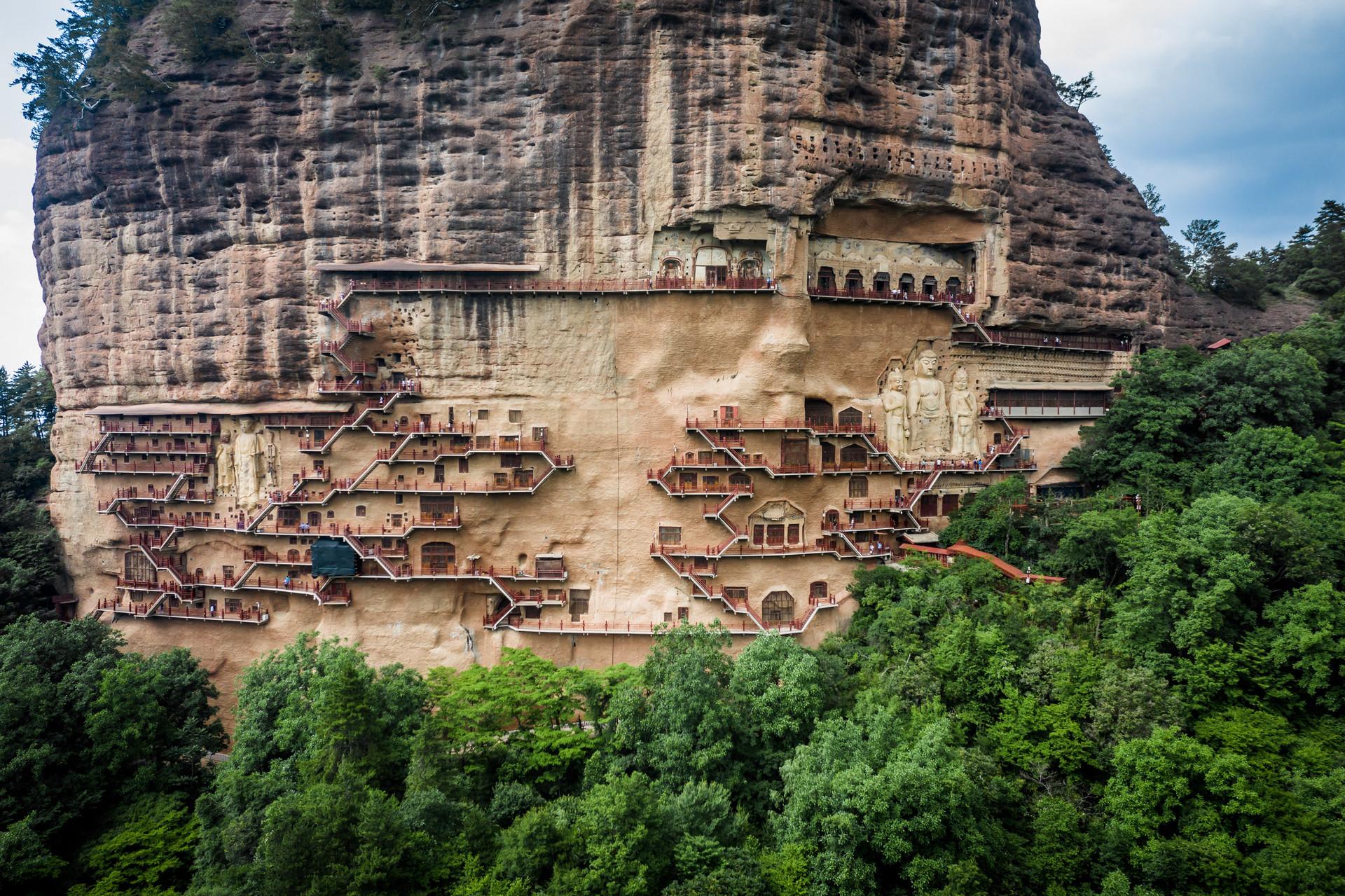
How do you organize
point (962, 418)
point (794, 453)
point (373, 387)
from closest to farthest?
1. point (373, 387)
2. point (794, 453)
3. point (962, 418)

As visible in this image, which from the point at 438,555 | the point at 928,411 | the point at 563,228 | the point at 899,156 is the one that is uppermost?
the point at 899,156

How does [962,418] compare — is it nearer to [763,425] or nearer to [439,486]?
[763,425]

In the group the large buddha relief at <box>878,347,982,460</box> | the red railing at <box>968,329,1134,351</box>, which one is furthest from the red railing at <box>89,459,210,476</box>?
the red railing at <box>968,329,1134,351</box>

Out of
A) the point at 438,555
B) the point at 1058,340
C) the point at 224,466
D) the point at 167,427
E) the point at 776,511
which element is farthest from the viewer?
the point at 1058,340

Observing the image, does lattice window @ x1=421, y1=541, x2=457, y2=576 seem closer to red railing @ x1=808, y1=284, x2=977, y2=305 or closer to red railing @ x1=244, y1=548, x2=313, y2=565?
red railing @ x1=244, y1=548, x2=313, y2=565

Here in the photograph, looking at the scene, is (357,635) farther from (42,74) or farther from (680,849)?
(42,74)

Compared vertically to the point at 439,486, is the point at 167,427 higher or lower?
higher

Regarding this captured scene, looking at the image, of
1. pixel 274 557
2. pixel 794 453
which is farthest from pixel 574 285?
pixel 274 557
